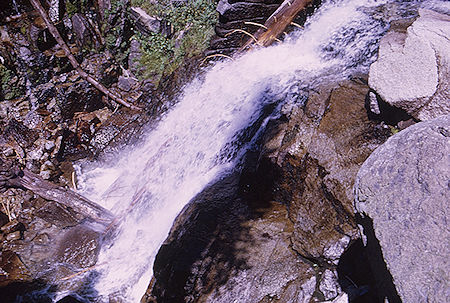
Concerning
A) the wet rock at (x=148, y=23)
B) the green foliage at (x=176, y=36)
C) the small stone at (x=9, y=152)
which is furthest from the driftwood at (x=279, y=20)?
the small stone at (x=9, y=152)

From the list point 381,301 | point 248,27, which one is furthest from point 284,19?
point 381,301

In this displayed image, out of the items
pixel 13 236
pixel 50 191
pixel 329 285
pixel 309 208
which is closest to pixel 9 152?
pixel 50 191

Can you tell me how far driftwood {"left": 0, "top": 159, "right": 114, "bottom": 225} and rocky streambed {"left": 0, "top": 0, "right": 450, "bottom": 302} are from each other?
9cm

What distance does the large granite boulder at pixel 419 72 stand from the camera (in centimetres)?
320

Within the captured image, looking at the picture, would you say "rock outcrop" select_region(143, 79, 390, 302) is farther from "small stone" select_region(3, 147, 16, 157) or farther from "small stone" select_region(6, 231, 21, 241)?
"small stone" select_region(3, 147, 16, 157)

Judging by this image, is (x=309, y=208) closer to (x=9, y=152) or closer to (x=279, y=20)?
(x=279, y=20)

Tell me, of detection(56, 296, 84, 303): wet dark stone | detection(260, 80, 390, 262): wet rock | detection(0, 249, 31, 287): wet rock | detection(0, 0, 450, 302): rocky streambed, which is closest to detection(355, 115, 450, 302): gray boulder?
detection(0, 0, 450, 302): rocky streambed

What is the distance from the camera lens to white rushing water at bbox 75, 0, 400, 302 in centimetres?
506

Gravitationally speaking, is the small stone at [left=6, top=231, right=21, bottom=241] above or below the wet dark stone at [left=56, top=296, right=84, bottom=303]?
above

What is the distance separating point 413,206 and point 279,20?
486cm

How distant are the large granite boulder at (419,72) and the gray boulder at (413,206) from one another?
0.98m

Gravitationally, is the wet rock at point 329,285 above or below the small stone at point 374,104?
below

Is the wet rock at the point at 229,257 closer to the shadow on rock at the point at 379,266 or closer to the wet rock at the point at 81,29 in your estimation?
the shadow on rock at the point at 379,266

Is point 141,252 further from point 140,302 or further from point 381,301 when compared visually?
point 381,301
